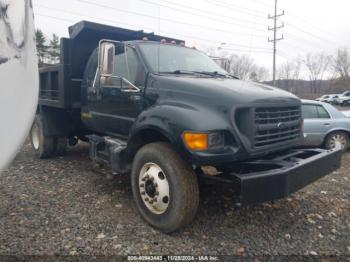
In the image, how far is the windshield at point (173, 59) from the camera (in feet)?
13.3

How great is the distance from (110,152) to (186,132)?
5.05 feet

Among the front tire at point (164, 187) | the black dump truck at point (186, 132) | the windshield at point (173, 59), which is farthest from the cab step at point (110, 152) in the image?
the windshield at point (173, 59)

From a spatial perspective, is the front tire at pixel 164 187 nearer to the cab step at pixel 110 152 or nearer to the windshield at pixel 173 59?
the cab step at pixel 110 152

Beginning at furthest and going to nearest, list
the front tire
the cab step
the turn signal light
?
the cab step, the front tire, the turn signal light

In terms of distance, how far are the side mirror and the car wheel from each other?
238 inches

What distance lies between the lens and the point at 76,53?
553 centimetres

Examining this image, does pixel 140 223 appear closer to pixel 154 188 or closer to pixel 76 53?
pixel 154 188

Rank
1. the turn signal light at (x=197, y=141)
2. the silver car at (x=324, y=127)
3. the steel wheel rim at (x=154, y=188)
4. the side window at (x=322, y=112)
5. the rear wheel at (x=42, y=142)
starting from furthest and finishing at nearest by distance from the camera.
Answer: the side window at (x=322, y=112) → the silver car at (x=324, y=127) → the rear wheel at (x=42, y=142) → the steel wheel rim at (x=154, y=188) → the turn signal light at (x=197, y=141)

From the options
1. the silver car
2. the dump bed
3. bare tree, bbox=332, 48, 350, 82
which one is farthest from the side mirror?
bare tree, bbox=332, 48, 350, 82

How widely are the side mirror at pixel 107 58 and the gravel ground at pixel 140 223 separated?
1790 mm

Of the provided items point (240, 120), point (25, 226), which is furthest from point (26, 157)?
point (240, 120)

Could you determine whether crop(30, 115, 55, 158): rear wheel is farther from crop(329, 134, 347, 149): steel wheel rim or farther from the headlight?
crop(329, 134, 347, 149): steel wheel rim

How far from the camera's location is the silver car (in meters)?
7.60

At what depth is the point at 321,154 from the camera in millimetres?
3602
